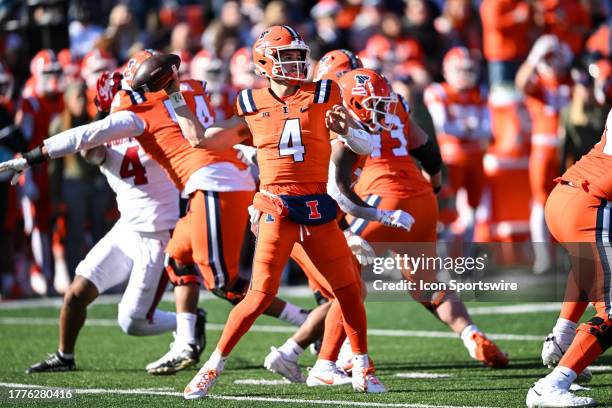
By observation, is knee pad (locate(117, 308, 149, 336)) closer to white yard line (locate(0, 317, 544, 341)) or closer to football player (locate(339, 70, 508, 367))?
football player (locate(339, 70, 508, 367))

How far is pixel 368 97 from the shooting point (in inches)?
306

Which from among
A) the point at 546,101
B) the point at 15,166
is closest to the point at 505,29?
the point at 546,101

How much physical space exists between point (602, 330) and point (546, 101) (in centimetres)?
795

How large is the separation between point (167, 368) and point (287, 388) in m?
0.96

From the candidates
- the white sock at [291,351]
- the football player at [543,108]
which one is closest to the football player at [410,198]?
the white sock at [291,351]

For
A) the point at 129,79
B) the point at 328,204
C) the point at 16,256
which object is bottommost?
the point at 16,256

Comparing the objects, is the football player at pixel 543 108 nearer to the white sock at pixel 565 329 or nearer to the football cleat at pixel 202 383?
the white sock at pixel 565 329

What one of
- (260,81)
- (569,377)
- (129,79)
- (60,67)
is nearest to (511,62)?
(260,81)

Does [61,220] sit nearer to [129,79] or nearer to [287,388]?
[129,79]

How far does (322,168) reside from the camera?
744 cm

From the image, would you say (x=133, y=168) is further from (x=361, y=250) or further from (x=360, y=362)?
(x=360, y=362)

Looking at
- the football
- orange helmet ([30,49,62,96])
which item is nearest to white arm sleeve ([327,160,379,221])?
the football

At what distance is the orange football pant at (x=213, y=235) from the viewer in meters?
8.41

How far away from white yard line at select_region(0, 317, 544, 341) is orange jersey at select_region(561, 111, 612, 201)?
2.90 metres
